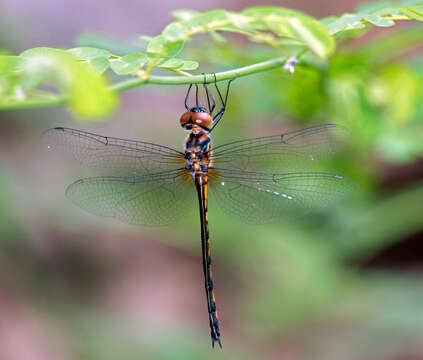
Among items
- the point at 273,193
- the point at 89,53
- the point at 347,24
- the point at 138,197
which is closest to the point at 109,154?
the point at 138,197

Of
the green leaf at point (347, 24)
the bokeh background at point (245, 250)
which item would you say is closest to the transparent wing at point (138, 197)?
the bokeh background at point (245, 250)

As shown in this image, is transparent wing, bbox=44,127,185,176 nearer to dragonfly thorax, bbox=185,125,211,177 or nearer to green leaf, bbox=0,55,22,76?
dragonfly thorax, bbox=185,125,211,177

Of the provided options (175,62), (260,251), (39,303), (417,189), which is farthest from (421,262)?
(175,62)

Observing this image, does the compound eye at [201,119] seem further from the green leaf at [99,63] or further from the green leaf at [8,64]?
the green leaf at [8,64]

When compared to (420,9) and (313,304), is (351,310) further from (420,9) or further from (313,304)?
(420,9)

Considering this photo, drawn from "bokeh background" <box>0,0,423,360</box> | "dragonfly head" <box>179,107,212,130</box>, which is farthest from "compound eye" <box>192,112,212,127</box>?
"bokeh background" <box>0,0,423,360</box>

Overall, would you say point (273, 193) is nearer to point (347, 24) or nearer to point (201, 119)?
point (201, 119)

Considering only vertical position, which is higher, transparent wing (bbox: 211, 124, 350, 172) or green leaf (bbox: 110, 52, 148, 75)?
green leaf (bbox: 110, 52, 148, 75)
